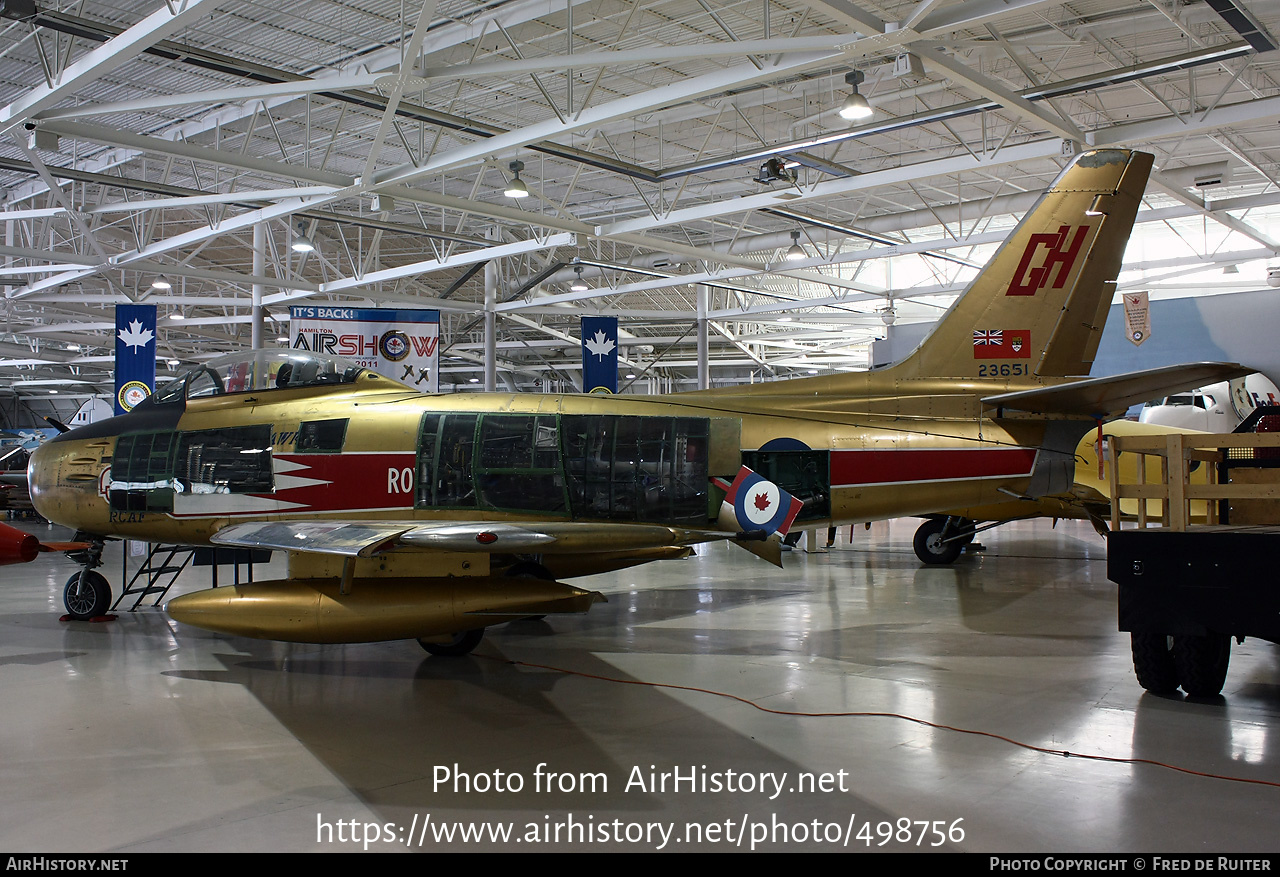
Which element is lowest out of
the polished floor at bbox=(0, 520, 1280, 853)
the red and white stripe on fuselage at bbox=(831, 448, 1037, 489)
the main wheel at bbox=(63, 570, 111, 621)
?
the polished floor at bbox=(0, 520, 1280, 853)

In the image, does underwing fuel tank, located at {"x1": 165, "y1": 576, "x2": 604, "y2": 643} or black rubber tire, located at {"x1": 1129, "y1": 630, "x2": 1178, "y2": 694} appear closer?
black rubber tire, located at {"x1": 1129, "y1": 630, "x2": 1178, "y2": 694}

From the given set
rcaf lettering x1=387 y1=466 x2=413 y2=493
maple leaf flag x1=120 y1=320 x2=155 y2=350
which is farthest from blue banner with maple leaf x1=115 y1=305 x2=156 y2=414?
rcaf lettering x1=387 y1=466 x2=413 y2=493

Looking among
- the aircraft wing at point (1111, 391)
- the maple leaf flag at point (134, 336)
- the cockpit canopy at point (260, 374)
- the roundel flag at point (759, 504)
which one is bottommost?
the roundel flag at point (759, 504)

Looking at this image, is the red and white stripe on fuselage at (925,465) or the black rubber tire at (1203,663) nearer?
the black rubber tire at (1203,663)

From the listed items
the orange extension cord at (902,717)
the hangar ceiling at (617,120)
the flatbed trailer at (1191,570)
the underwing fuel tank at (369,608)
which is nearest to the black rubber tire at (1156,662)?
the flatbed trailer at (1191,570)

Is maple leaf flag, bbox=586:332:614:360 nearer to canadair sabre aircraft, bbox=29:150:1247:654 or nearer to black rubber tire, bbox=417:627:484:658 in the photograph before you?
canadair sabre aircraft, bbox=29:150:1247:654

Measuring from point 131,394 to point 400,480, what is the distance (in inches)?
475

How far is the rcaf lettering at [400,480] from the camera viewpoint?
8734 mm

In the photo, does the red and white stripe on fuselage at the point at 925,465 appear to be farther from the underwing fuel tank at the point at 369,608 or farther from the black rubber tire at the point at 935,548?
the black rubber tire at the point at 935,548

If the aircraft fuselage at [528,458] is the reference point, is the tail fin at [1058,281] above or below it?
above

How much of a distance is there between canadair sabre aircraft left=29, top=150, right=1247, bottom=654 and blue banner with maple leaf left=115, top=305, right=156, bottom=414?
970cm

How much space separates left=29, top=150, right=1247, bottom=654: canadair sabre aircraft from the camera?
8.55 m

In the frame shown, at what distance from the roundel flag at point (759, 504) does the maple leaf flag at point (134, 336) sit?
15805 mm
